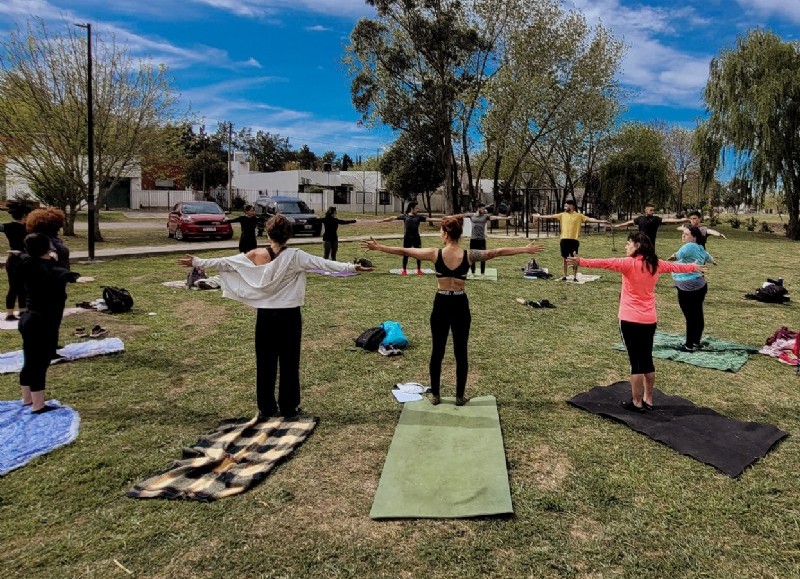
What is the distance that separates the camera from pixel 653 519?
3756 mm

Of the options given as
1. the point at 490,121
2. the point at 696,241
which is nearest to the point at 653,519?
the point at 696,241

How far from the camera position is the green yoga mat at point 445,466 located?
3.82 meters

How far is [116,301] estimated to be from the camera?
9.93m

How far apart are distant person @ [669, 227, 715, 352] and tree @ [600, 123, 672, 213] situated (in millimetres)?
32165

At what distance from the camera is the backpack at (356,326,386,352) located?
25.5 feet

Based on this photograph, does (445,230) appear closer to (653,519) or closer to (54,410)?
(653,519)

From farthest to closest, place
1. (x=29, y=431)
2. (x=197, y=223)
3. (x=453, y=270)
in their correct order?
(x=197, y=223) → (x=453, y=270) → (x=29, y=431)

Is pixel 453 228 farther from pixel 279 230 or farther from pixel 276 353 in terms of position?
pixel 276 353

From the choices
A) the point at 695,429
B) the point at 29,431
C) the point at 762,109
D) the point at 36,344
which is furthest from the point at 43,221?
the point at 762,109

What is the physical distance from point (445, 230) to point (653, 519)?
10.3 feet

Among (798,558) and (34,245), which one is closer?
(798,558)

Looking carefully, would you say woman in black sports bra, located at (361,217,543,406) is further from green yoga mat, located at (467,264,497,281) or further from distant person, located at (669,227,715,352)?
green yoga mat, located at (467,264,497,281)

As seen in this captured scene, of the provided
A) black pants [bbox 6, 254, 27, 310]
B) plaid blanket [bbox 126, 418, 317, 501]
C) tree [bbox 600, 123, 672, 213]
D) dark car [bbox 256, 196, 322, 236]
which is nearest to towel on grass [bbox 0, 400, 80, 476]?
plaid blanket [bbox 126, 418, 317, 501]

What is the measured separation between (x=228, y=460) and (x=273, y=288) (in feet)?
5.21
